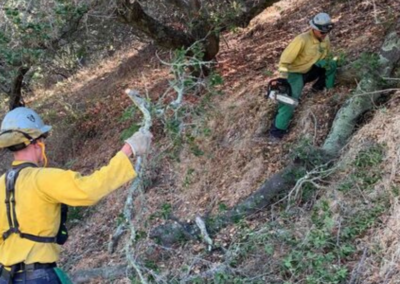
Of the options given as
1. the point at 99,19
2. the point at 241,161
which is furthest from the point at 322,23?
the point at 99,19

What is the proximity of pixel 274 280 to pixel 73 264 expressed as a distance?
299 centimetres

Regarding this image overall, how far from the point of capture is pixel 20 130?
334 centimetres

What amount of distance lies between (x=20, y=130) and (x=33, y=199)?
0.44 metres

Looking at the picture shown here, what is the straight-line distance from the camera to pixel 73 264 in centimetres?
635

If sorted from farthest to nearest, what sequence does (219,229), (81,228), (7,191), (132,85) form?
1. (132,85)
2. (81,228)
3. (219,229)
4. (7,191)

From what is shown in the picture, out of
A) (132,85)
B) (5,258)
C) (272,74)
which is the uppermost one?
(5,258)

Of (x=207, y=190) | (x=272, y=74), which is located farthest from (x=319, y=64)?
(x=207, y=190)

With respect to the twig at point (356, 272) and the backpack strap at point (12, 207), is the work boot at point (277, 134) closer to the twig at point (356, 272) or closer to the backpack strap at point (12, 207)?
the twig at point (356, 272)

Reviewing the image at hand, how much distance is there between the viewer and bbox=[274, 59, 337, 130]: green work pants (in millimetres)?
6367

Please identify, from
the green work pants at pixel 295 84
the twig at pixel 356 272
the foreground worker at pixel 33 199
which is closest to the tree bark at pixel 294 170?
the green work pants at pixel 295 84

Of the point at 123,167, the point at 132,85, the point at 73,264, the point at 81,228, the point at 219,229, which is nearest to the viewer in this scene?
the point at 123,167

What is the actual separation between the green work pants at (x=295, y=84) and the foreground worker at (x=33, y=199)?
3.29m

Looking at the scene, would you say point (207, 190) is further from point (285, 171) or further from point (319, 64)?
point (319, 64)

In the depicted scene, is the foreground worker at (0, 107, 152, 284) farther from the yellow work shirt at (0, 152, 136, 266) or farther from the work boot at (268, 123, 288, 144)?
the work boot at (268, 123, 288, 144)
